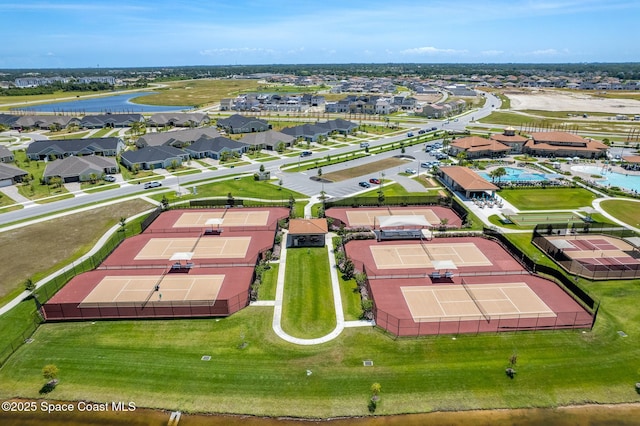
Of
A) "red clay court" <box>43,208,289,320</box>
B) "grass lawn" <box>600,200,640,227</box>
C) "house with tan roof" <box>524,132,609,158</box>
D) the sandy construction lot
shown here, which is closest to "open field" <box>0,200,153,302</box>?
"red clay court" <box>43,208,289,320</box>

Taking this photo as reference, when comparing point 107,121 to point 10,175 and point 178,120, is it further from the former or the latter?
point 10,175

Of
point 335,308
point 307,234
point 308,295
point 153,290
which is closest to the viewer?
point 335,308

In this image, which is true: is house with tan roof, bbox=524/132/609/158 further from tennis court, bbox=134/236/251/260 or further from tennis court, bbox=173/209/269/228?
tennis court, bbox=134/236/251/260

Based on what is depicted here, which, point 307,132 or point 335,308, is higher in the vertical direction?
point 307,132

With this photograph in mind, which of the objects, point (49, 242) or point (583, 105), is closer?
point (49, 242)

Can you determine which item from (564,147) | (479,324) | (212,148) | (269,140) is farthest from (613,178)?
(212,148)

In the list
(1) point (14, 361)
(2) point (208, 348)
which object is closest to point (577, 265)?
(2) point (208, 348)
